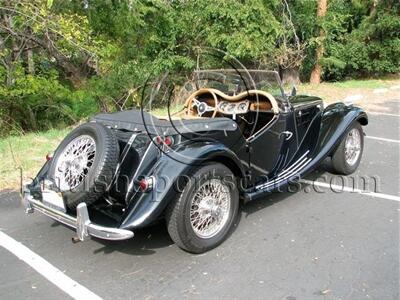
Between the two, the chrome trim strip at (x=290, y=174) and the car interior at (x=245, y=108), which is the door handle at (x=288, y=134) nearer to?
the car interior at (x=245, y=108)

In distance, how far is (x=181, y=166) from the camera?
3533mm

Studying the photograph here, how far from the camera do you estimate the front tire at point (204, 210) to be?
3510 mm

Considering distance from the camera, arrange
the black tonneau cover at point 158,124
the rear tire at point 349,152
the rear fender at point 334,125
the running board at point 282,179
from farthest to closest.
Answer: the rear tire at point 349,152
the rear fender at point 334,125
the running board at point 282,179
the black tonneau cover at point 158,124

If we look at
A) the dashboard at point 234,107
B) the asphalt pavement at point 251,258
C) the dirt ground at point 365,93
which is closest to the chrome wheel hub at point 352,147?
the asphalt pavement at point 251,258

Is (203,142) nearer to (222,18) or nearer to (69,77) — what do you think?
(69,77)

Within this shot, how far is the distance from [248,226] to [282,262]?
0.76 meters

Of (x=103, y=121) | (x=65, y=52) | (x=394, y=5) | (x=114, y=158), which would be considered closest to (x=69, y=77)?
(x=65, y=52)

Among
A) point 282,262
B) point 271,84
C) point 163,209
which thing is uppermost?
point 271,84

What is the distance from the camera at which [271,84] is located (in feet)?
15.9

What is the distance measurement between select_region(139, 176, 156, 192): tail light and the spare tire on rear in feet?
0.83

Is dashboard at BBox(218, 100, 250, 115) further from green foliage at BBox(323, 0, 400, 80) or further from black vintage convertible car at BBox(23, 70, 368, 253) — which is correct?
green foliage at BBox(323, 0, 400, 80)

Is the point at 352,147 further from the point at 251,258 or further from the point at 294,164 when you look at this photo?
the point at 251,258

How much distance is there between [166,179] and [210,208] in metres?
0.56

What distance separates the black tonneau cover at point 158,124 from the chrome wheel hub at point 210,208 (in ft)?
1.67
